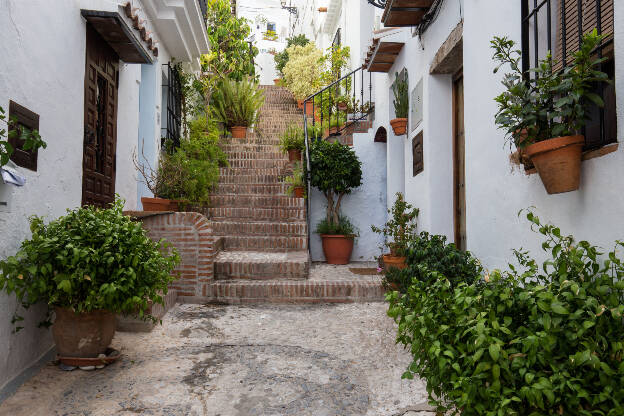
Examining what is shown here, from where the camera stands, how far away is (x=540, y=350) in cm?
163

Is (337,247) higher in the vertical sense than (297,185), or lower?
lower

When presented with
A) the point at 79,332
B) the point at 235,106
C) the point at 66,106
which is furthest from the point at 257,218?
the point at 79,332

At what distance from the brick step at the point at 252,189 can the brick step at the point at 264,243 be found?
1496mm

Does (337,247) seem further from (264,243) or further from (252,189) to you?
(252,189)

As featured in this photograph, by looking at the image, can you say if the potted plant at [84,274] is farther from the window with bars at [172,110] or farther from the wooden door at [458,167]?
the window with bars at [172,110]

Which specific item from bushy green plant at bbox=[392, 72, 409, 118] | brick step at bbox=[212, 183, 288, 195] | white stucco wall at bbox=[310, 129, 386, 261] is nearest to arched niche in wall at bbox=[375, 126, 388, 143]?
white stucco wall at bbox=[310, 129, 386, 261]

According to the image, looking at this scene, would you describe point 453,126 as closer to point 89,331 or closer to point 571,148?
→ point 571,148

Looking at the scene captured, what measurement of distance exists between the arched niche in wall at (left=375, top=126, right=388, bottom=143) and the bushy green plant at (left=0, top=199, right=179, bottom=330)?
528 centimetres

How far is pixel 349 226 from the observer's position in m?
7.51

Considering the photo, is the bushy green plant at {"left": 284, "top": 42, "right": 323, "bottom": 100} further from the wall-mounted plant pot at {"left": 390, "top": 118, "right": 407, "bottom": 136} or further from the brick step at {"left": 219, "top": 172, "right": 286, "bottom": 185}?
the wall-mounted plant pot at {"left": 390, "top": 118, "right": 407, "bottom": 136}

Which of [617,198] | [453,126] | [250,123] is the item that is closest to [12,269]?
[617,198]

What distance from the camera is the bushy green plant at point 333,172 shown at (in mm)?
7258

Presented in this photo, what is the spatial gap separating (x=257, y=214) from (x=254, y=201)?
0.41 m

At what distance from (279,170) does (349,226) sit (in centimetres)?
194
